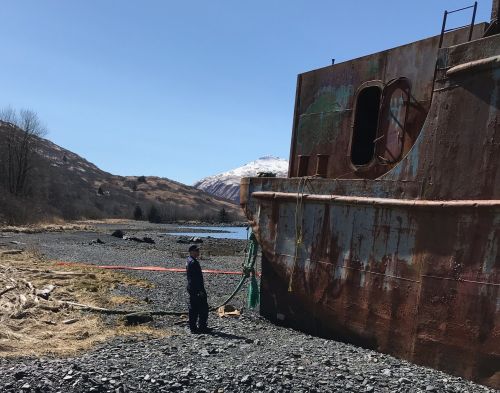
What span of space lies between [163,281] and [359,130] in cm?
794

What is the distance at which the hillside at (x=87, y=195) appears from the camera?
50.5 meters

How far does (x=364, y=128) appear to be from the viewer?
26.0 feet

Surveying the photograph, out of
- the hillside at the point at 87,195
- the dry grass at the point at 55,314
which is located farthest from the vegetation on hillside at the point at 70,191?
the dry grass at the point at 55,314

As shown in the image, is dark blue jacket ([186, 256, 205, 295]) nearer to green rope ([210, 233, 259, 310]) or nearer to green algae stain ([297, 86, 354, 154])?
green rope ([210, 233, 259, 310])

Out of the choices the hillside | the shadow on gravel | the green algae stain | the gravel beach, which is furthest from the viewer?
the hillside

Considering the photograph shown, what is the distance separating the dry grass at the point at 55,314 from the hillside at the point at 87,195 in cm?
2925

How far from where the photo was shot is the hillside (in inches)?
1988

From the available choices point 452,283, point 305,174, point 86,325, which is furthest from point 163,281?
point 452,283

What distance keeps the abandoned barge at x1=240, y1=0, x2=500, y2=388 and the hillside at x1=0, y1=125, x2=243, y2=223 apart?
1395 inches

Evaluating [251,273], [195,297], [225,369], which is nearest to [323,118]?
[251,273]

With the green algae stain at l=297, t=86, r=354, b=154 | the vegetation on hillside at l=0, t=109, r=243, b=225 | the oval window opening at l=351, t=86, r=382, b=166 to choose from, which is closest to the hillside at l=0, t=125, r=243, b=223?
the vegetation on hillside at l=0, t=109, r=243, b=225

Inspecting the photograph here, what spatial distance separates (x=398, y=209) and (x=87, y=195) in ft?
257

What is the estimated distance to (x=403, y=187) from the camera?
6340 mm

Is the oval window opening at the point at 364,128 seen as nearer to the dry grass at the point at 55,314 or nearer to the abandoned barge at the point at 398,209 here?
the abandoned barge at the point at 398,209
